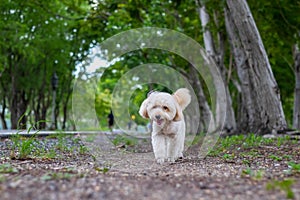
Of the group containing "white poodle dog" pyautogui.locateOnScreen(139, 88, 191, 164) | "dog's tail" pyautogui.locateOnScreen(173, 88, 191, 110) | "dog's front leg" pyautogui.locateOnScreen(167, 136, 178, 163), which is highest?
"dog's tail" pyautogui.locateOnScreen(173, 88, 191, 110)

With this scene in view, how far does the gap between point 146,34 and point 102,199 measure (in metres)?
12.5

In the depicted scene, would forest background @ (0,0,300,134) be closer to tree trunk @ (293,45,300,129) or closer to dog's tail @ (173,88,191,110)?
tree trunk @ (293,45,300,129)

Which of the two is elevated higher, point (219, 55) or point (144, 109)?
point (219, 55)

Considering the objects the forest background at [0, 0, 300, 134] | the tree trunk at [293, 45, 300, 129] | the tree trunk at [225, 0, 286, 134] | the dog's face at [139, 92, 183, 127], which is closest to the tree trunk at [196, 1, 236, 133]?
the forest background at [0, 0, 300, 134]

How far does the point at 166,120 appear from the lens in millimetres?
6160

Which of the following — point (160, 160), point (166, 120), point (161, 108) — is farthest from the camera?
point (160, 160)

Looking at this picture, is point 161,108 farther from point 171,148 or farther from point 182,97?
point 171,148

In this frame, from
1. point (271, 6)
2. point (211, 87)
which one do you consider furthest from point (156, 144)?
point (271, 6)

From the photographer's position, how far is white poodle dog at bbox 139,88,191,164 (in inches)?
237

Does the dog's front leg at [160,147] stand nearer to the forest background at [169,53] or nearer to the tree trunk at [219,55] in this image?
the forest background at [169,53]

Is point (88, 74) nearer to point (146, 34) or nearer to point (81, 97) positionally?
point (81, 97)

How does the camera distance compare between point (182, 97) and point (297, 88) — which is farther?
point (297, 88)

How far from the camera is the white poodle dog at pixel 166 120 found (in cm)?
603

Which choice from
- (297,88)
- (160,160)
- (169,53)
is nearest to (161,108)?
(160,160)
